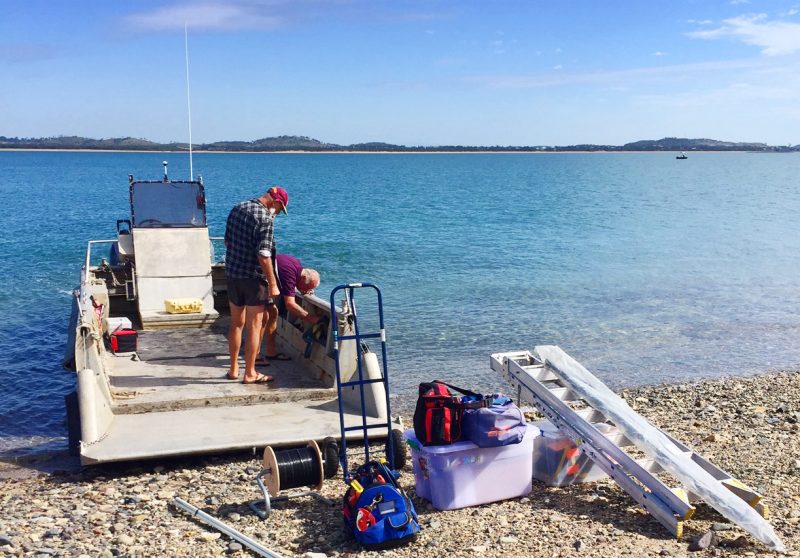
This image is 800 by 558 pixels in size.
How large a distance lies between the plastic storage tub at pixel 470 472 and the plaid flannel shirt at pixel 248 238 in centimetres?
252

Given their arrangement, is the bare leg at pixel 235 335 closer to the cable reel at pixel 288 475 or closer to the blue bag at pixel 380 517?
the cable reel at pixel 288 475

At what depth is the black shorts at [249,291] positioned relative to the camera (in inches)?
322

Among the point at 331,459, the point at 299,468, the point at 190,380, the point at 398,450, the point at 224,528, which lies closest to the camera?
the point at 224,528

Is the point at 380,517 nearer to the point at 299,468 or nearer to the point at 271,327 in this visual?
the point at 299,468

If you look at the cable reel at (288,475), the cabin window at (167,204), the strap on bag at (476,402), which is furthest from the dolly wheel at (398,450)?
the cabin window at (167,204)

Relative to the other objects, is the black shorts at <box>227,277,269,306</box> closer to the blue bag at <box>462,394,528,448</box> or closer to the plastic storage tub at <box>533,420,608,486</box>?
the blue bag at <box>462,394,528,448</box>

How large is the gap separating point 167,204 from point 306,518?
26.4ft

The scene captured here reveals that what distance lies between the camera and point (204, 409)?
8.03 m

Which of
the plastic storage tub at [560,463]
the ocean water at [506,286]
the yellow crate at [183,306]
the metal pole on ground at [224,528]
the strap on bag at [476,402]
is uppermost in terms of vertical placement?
the strap on bag at [476,402]

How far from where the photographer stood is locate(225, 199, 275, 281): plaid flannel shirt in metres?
7.95

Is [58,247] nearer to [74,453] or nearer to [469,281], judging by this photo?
[469,281]

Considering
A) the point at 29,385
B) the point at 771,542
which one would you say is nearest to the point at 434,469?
the point at 771,542

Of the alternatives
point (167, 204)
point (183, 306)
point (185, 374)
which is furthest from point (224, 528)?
point (167, 204)

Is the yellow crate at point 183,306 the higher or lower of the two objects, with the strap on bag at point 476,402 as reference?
lower
